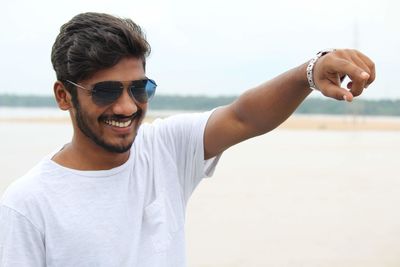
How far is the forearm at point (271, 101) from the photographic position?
6.70 feet

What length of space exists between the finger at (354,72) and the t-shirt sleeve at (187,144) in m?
0.66

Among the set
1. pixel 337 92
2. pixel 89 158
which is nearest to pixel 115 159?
pixel 89 158

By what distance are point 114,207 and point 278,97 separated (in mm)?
695

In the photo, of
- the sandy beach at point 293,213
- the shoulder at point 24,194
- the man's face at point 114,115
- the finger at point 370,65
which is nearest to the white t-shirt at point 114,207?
the shoulder at point 24,194

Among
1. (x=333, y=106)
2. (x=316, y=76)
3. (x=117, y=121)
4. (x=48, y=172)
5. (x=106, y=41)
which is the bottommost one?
(x=333, y=106)

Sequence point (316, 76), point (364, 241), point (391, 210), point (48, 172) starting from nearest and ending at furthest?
point (316, 76), point (48, 172), point (364, 241), point (391, 210)

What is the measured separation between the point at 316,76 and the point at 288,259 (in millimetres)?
5390

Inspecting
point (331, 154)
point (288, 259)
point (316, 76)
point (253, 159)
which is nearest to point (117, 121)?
point (316, 76)

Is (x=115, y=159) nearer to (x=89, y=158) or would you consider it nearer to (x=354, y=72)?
(x=89, y=158)

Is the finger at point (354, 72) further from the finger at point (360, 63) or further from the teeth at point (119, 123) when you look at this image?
the teeth at point (119, 123)

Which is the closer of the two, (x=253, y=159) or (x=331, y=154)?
(x=253, y=159)

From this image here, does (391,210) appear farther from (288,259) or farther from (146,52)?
(146,52)

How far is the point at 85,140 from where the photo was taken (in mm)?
2205

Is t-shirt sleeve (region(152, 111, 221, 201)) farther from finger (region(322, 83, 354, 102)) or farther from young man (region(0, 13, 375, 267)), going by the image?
finger (region(322, 83, 354, 102))
